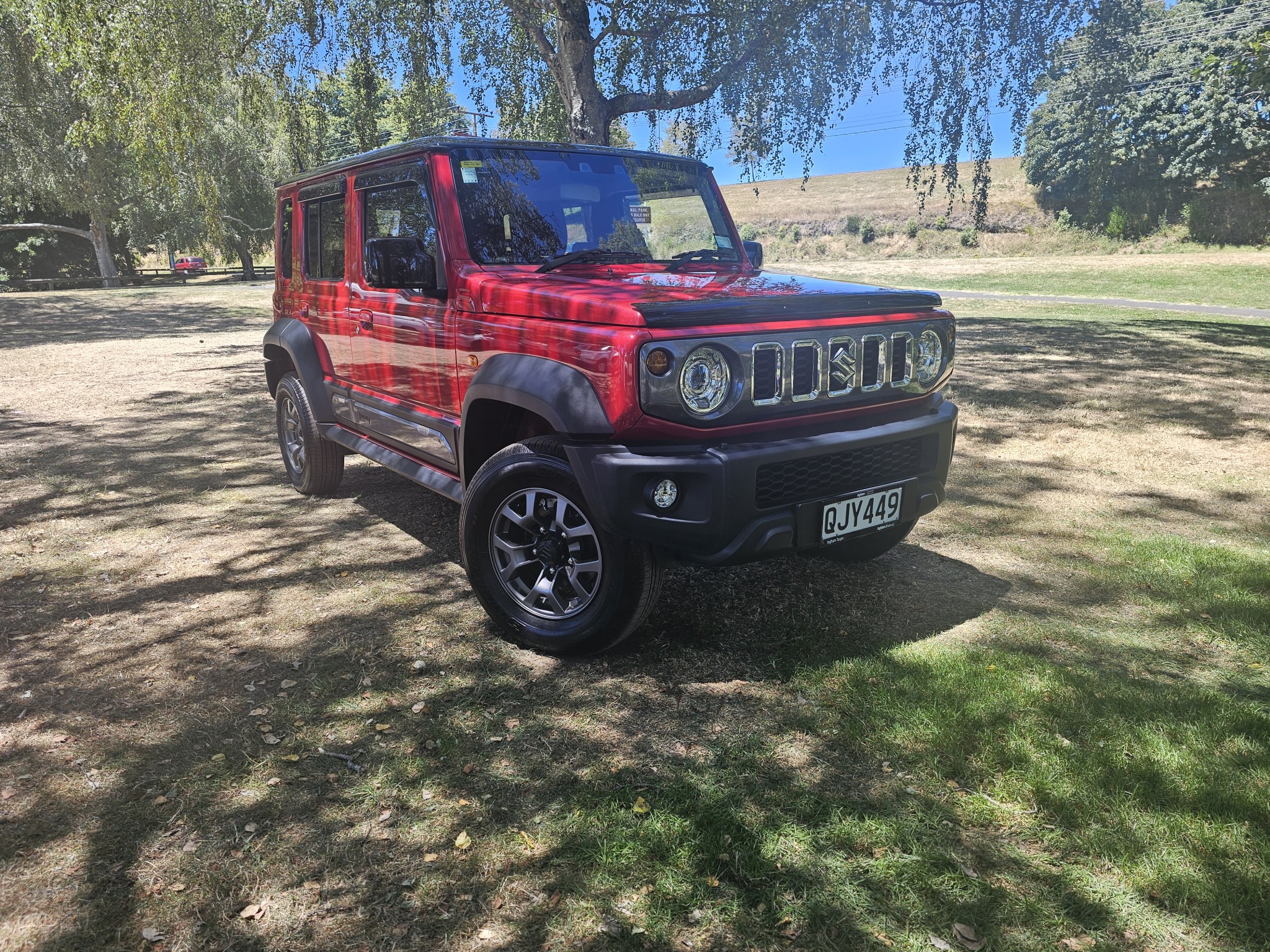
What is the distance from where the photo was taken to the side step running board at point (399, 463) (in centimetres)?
421

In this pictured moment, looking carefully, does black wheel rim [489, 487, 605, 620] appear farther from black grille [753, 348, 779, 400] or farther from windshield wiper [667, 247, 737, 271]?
windshield wiper [667, 247, 737, 271]

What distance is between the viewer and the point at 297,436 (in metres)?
6.16

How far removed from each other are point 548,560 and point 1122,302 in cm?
2205

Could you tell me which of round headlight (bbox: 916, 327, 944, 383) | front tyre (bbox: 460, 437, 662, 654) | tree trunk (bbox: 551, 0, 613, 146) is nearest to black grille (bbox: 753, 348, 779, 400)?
front tyre (bbox: 460, 437, 662, 654)

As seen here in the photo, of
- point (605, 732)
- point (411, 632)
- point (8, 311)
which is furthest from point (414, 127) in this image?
point (8, 311)

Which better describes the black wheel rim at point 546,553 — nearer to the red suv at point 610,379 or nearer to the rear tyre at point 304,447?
the red suv at point 610,379

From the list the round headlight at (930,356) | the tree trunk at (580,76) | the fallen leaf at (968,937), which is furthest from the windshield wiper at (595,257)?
the tree trunk at (580,76)

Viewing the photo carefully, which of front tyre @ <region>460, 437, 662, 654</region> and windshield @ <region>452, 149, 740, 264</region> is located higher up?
windshield @ <region>452, 149, 740, 264</region>

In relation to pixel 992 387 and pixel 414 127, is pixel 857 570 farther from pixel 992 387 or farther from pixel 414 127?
pixel 414 127

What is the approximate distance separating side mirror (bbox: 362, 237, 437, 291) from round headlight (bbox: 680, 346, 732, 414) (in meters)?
1.50

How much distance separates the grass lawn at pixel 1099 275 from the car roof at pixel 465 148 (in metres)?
18.1

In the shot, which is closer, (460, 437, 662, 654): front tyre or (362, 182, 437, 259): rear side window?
(460, 437, 662, 654): front tyre

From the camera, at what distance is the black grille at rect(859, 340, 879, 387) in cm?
361

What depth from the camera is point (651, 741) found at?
3123 mm
